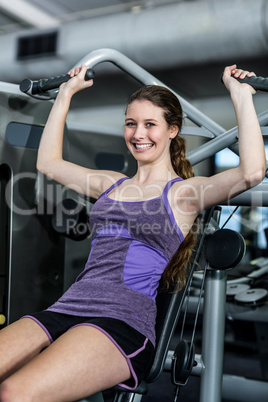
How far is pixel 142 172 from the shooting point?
52.1 inches

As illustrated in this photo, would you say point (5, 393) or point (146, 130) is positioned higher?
point (146, 130)

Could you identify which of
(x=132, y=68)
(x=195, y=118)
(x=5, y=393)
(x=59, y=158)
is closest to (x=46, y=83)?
(x=59, y=158)

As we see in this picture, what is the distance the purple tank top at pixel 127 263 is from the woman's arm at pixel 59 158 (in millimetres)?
148

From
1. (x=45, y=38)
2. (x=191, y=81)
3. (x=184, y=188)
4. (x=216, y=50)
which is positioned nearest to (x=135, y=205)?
(x=184, y=188)

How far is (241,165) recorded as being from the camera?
3.55 ft

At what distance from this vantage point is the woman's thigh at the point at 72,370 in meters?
0.89

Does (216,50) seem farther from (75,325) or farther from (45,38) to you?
(75,325)

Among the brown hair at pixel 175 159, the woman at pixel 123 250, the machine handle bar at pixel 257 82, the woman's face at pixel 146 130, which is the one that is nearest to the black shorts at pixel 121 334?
the woman at pixel 123 250

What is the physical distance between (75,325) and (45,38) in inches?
149

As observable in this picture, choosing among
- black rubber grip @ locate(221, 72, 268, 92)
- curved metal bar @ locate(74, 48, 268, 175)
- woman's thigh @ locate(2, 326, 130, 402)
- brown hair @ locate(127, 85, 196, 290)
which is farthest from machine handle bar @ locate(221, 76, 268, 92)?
woman's thigh @ locate(2, 326, 130, 402)

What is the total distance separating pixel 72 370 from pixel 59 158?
0.64m

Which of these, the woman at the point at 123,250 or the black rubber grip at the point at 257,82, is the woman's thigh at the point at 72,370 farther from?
the black rubber grip at the point at 257,82

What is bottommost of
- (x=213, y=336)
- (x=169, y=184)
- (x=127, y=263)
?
(x=213, y=336)

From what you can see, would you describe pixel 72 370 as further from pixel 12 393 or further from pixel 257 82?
pixel 257 82
